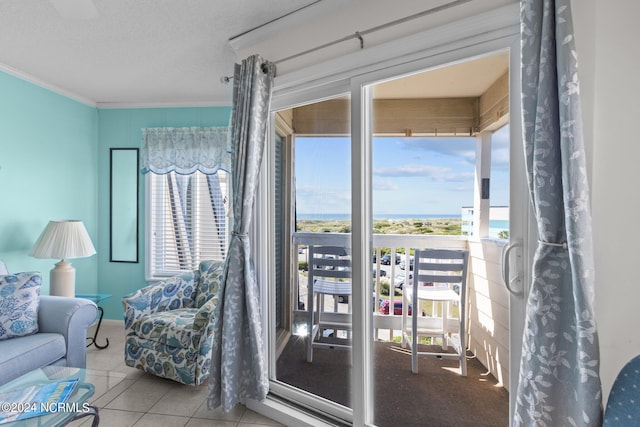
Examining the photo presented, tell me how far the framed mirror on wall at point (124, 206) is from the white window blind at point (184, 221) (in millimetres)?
174

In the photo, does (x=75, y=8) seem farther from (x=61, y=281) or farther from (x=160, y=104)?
(x=61, y=281)

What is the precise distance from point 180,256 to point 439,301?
286 centimetres

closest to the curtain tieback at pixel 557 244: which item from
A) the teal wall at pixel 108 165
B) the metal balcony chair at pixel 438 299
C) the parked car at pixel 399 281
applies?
the metal balcony chair at pixel 438 299

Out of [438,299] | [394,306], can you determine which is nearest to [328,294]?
[394,306]

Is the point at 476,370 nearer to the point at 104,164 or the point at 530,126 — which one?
the point at 530,126

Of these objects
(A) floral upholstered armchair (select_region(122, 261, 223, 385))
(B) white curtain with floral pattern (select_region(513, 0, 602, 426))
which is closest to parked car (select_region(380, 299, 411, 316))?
(B) white curtain with floral pattern (select_region(513, 0, 602, 426))

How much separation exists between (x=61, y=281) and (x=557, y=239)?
359 cm

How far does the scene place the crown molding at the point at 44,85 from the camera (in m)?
2.67

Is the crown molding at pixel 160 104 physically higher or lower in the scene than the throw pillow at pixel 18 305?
higher

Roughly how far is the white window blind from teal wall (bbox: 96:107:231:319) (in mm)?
126

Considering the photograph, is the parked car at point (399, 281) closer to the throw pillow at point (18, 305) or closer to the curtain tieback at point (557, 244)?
the curtain tieback at point (557, 244)

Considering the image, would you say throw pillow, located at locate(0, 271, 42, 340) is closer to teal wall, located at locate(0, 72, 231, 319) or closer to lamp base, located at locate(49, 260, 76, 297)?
lamp base, located at locate(49, 260, 76, 297)

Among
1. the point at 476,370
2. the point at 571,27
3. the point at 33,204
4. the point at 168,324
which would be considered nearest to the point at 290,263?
the point at 168,324

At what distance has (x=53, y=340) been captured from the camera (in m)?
2.20
